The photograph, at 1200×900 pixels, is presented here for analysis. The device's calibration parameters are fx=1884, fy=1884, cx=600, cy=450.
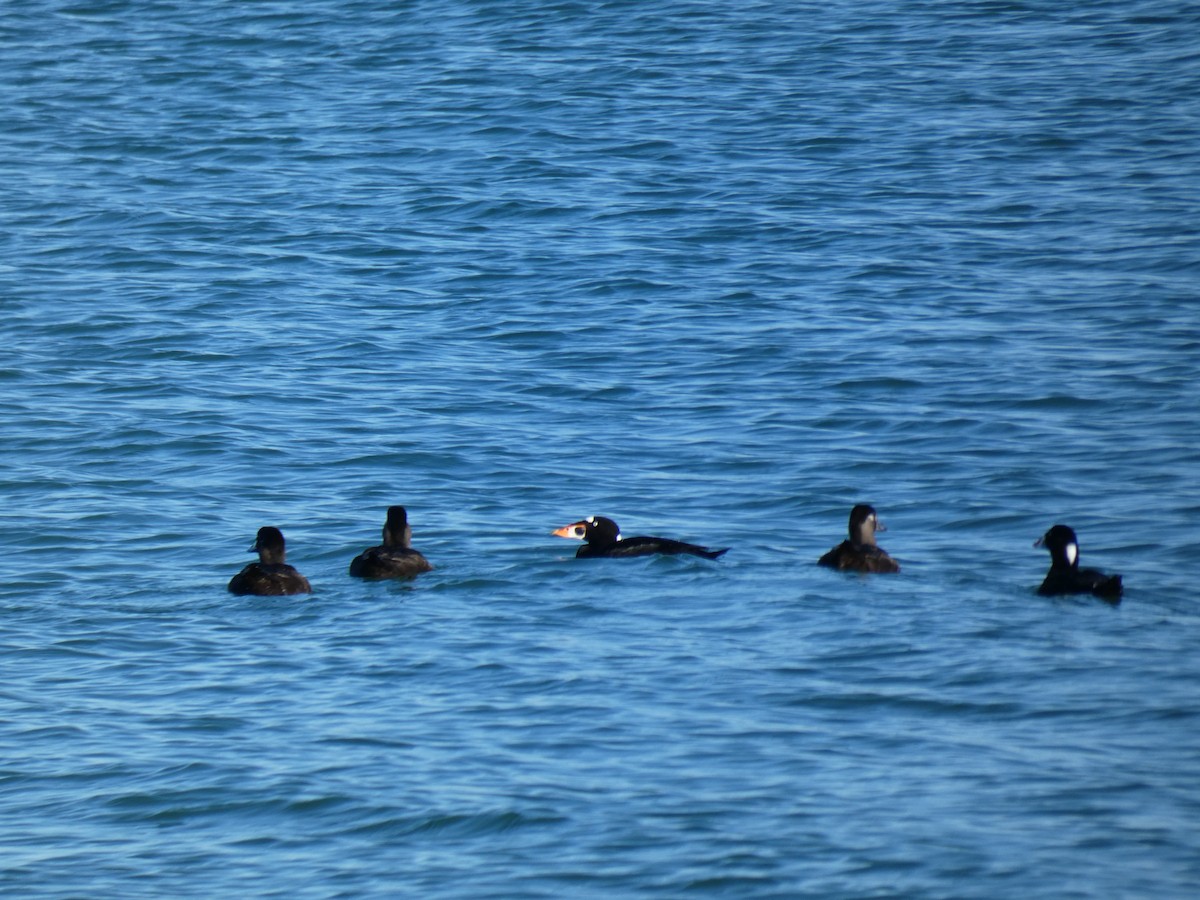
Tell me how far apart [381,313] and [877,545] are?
9.16 meters

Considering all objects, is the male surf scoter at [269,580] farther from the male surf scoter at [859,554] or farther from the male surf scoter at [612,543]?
the male surf scoter at [859,554]

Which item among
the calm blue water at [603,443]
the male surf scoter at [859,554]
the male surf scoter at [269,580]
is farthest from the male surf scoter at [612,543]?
the male surf scoter at [269,580]

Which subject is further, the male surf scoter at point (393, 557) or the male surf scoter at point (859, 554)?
the male surf scoter at point (393, 557)

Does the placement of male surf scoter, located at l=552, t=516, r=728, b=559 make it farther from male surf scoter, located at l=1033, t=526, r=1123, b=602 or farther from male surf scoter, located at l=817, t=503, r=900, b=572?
male surf scoter, located at l=1033, t=526, r=1123, b=602

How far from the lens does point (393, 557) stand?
1235cm

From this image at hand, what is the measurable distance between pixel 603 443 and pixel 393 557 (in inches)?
162

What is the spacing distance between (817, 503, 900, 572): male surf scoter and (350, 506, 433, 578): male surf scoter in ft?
8.79

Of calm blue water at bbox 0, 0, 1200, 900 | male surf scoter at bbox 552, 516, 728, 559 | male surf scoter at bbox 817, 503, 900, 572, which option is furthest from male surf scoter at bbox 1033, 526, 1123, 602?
male surf scoter at bbox 552, 516, 728, 559

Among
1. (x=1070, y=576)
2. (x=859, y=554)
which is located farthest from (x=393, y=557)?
(x=1070, y=576)

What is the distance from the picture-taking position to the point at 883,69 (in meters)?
28.8

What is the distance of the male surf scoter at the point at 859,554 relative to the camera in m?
12.0

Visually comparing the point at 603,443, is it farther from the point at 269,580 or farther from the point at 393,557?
the point at 269,580

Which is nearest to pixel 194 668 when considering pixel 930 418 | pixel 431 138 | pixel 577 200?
pixel 930 418

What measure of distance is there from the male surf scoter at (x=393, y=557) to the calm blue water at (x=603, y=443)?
0.17 meters
